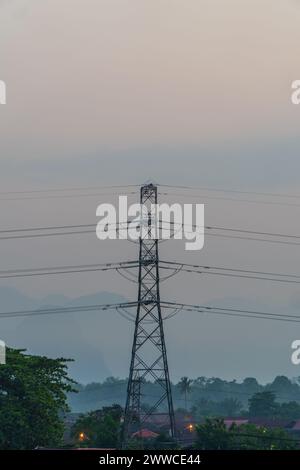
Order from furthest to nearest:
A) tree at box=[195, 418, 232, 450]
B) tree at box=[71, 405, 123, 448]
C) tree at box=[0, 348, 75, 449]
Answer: tree at box=[71, 405, 123, 448] < tree at box=[195, 418, 232, 450] < tree at box=[0, 348, 75, 449]

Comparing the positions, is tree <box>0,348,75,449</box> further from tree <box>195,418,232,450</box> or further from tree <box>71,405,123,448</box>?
tree <box>195,418,232,450</box>

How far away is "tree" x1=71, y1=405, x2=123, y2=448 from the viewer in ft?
404

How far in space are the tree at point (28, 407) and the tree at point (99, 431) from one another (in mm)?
8440

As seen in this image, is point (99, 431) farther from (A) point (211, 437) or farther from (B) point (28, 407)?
(B) point (28, 407)

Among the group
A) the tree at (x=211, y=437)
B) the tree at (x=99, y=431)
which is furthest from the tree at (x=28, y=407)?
the tree at (x=211, y=437)

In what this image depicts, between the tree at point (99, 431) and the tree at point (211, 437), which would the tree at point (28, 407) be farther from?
the tree at point (211, 437)

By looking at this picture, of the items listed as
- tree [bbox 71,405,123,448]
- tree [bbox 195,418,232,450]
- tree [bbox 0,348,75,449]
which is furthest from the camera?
tree [bbox 71,405,123,448]

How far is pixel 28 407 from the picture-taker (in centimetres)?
10588

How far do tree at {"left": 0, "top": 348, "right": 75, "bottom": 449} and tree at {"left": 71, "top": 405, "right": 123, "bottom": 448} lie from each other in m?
8.44

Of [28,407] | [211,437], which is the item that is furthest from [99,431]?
[28,407]

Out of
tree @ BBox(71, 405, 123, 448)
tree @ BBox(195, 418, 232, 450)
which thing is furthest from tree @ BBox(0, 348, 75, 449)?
tree @ BBox(195, 418, 232, 450)

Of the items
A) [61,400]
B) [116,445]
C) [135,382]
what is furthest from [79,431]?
[135,382]

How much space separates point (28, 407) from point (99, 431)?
89.5ft
